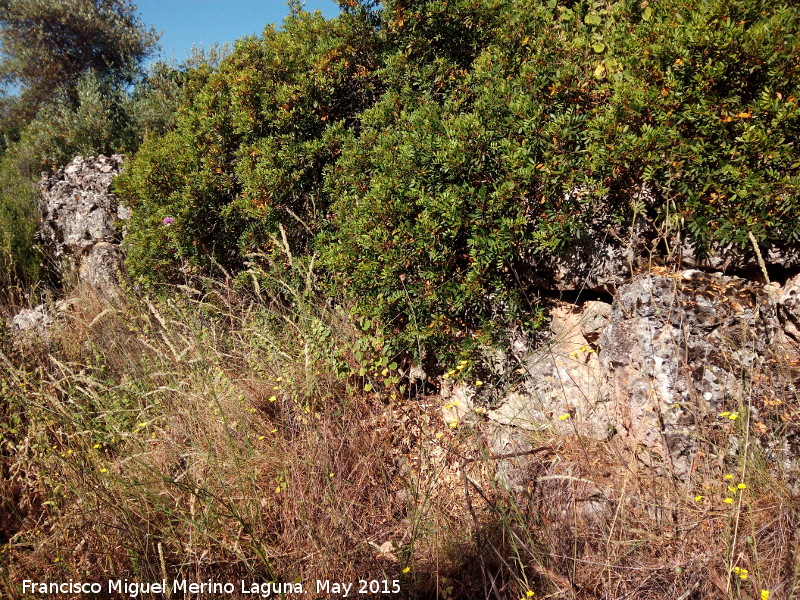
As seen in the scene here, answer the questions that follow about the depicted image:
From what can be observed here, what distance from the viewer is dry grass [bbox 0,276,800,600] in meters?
2.29

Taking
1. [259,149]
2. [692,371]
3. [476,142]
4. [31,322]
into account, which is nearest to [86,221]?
[31,322]

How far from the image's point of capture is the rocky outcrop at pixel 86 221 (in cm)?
695

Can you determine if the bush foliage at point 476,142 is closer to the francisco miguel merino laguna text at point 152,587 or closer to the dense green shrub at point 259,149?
the dense green shrub at point 259,149

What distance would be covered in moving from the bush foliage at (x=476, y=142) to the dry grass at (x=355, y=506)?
866 millimetres

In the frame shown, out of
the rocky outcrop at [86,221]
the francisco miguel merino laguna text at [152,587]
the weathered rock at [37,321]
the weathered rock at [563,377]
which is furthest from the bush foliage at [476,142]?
the rocky outcrop at [86,221]

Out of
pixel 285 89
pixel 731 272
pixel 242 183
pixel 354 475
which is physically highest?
pixel 285 89

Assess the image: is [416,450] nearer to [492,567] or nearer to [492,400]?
[492,400]

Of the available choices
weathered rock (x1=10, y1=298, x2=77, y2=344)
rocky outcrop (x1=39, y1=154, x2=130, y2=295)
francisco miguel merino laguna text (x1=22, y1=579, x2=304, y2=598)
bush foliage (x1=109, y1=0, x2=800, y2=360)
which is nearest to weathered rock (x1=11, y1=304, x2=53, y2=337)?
weathered rock (x1=10, y1=298, x2=77, y2=344)

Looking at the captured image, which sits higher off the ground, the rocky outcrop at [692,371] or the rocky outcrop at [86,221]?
the rocky outcrop at [86,221]

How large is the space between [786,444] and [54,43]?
15.3 metres

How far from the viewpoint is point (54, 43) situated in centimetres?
1248

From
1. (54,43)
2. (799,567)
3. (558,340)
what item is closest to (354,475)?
(558,340)

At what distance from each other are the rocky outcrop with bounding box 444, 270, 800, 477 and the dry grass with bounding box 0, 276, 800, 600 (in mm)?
123

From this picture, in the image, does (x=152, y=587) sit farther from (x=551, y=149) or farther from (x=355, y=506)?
Result: (x=551, y=149)
